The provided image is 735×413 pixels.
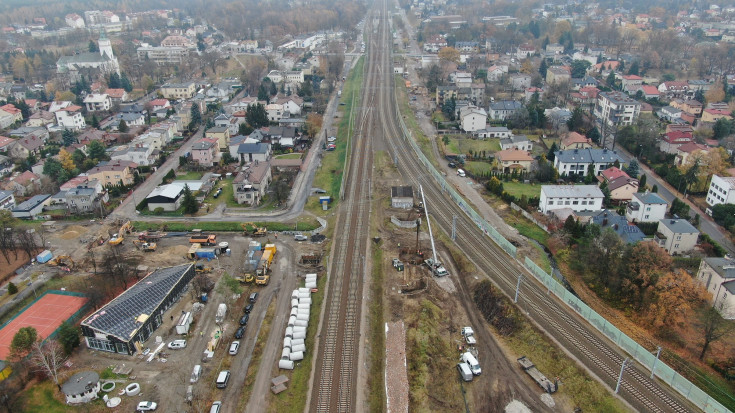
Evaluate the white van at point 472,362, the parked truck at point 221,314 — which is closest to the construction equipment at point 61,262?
the parked truck at point 221,314

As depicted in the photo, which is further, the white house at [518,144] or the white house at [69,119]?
the white house at [69,119]

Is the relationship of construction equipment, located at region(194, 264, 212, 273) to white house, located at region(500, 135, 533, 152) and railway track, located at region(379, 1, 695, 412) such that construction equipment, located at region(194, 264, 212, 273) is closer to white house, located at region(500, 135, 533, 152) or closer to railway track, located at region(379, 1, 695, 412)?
railway track, located at region(379, 1, 695, 412)

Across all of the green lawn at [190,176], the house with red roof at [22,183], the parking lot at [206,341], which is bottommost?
the parking lot at [206,341]

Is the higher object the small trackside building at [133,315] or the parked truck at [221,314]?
the small trackside building at [133,315]

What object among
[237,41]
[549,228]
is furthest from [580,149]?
[237,41]

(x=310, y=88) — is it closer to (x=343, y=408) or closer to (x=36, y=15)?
(x=343, y=408)

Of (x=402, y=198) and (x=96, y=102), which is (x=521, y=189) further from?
(x=96, y=102)

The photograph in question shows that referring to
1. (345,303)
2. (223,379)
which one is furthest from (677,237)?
(223,379)

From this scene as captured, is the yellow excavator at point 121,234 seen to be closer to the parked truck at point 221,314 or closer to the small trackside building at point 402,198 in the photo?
the parked truck at point 221,314
